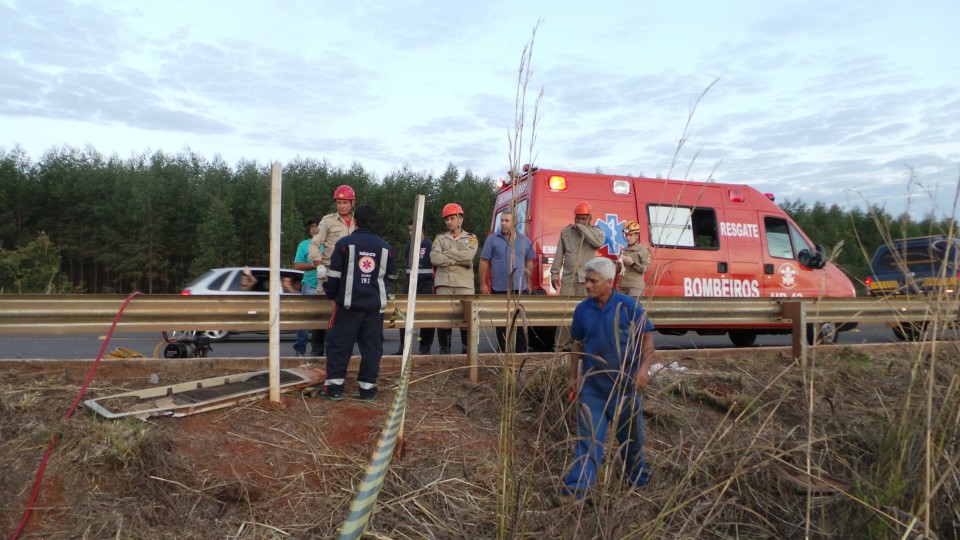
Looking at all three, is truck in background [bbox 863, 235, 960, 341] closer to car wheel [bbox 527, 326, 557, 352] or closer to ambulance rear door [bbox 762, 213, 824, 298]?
car wheel [bbox 527, 326, 557, 352]

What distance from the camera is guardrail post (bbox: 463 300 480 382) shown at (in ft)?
17.2

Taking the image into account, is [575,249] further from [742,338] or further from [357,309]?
[742,338]

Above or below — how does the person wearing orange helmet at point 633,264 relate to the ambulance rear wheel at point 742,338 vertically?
above

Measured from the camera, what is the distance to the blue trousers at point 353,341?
4.68m

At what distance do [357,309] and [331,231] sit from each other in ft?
5.71

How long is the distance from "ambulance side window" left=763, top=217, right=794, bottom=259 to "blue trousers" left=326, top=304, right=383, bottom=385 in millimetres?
7163

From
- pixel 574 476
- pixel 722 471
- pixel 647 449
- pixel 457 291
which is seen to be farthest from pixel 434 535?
pixel 457 291

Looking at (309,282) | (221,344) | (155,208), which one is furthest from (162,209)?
(309,282)

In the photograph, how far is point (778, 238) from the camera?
32.6 feet

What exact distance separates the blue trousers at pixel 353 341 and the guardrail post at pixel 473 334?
2.61ft

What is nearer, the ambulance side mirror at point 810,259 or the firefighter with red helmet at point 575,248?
the firefighter with red helmet at point 575,248

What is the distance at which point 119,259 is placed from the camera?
3512 cm

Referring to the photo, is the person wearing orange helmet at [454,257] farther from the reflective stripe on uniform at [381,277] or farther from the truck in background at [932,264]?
the truck in background at [932,264]

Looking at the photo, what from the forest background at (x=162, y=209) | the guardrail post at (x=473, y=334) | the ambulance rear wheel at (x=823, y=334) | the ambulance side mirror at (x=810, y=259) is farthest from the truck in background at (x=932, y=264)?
the forest background at (x=162, y=209)
